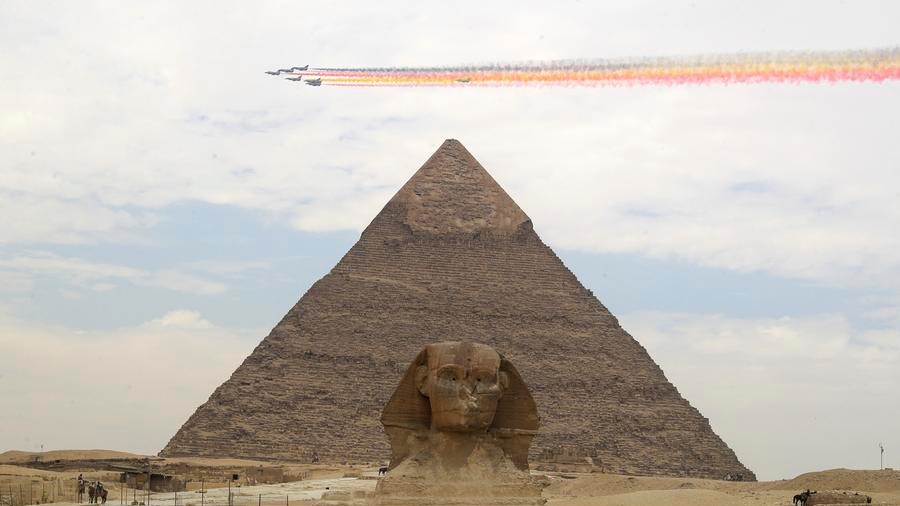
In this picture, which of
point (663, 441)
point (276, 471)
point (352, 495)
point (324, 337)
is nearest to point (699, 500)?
point (352, 495)

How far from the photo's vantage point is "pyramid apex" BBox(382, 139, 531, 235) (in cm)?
10619

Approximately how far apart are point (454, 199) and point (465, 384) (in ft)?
309

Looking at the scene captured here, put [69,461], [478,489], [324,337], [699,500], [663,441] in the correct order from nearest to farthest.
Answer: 1. [478,489]
2. [699,500]
3. [69,461]
4. [663,441]
5. [324,337]

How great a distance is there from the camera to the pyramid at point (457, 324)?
101 m

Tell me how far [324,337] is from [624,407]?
53.9 ft

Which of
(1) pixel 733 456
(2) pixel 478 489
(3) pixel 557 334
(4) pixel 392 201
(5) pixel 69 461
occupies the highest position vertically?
(4) pixel 392 201

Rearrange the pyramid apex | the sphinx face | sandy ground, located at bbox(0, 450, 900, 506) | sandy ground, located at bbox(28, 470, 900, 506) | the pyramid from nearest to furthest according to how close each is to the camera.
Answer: the sphinx face < sandy ground, located at bbox(28, 470, 900, 506) < sandy ground, located at bbox(0, 450, 900, 506) < the pyramid < the pyramid apex

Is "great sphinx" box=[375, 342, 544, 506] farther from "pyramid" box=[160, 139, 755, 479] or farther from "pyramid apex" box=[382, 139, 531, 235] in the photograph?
"pyramid apex" box=[382, 139, 531, 235]

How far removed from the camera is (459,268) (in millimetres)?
108562

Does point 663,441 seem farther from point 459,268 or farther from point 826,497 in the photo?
point 826,497

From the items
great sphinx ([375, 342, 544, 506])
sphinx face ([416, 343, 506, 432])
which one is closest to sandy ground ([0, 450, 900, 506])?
great sphinx ([375, 342, 544, 506])

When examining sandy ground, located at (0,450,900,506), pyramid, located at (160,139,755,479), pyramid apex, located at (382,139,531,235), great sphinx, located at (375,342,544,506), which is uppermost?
pyramid apex, located at (382,139,531,235)

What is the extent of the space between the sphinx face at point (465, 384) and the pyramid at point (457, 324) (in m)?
86.6

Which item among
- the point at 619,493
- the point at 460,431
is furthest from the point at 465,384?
the point at 619,493
